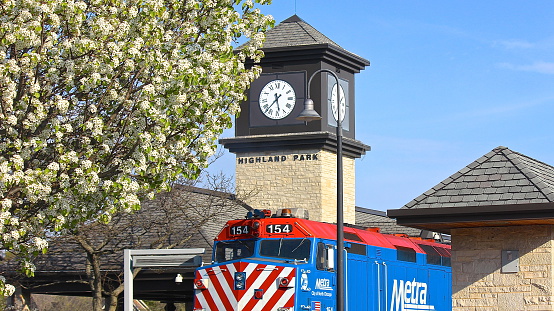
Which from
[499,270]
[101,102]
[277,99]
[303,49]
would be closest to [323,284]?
[499,270]

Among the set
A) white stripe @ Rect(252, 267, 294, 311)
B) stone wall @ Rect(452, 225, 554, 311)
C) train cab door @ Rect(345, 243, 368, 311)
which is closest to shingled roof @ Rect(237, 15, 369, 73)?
train cab door @ Rect(345, 243, 368, 311)

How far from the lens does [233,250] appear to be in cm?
2327

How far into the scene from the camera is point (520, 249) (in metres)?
16.6

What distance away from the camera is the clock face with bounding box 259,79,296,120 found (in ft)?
139

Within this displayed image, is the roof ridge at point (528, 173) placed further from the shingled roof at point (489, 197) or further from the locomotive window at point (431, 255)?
the locomotive window at point (431, 255)

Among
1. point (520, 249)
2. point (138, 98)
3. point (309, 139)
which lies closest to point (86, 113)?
point (138, 98)

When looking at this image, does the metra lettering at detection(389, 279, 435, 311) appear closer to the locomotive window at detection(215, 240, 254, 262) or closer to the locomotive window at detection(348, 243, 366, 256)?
the locomotive window at detection(348, 243, 366, 256)

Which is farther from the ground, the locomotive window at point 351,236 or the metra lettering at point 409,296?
the locomotive window at point 351,236

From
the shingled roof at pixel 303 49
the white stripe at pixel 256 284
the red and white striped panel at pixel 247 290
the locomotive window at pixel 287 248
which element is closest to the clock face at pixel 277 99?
the shingled roof at pixel 303 49

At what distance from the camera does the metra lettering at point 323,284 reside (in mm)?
22375

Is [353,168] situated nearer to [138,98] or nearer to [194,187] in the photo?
[194,187]

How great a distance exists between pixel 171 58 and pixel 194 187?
745 inches

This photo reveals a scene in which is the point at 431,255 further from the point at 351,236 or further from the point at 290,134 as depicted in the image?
the point at 290,134

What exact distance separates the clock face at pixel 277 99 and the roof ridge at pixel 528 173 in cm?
2470
